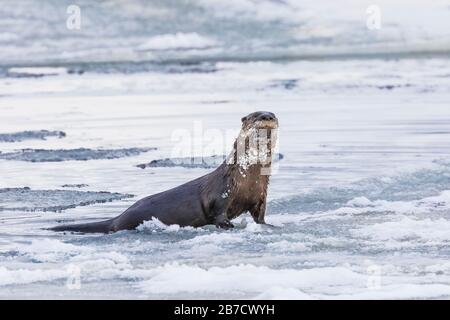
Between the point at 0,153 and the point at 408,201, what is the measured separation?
7.44 meters

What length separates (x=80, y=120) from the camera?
21.7 meters

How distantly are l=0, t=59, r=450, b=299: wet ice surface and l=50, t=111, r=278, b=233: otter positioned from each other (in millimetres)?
166

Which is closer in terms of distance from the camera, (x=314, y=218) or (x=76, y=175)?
(x=314, y=218)

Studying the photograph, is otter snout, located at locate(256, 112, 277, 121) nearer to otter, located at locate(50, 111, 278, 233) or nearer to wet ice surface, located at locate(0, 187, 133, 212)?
otter, located at locate(50, 111, 278, 233)

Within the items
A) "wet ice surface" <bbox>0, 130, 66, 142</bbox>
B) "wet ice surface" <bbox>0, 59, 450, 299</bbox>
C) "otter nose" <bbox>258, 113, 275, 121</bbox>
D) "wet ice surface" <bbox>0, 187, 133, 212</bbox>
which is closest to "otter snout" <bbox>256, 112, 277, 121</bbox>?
"otter nose" <bbox>258, 113, 275, 121</bbox>

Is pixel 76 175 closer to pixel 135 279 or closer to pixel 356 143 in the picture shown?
pixel 356 143

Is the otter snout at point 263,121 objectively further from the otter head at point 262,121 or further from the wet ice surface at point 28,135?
the wet ice surface at point 28,135

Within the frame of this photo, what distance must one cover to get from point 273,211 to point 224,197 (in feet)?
3.19

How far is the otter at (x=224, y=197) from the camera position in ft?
30.7

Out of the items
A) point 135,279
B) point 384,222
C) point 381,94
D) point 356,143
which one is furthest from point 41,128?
point 135,279

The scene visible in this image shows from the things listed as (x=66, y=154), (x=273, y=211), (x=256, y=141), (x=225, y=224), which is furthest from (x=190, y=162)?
(x=225, y=224)

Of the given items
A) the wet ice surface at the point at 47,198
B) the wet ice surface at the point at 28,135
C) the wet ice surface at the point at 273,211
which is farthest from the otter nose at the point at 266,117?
the wet ice surface at the point at 28,135
